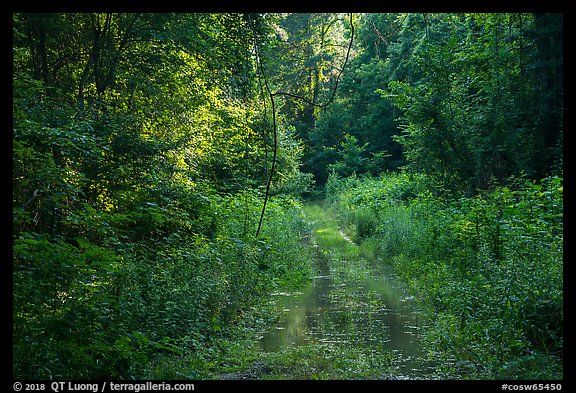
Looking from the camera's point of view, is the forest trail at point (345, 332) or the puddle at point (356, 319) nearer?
the forest trail at point (345, 332)

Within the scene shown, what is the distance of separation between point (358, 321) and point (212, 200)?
16.0 feet

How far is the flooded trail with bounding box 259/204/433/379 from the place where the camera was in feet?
20.0

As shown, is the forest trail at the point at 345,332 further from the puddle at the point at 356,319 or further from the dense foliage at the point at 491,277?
the dense foliage at the point at 491,277

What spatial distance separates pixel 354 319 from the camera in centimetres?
798

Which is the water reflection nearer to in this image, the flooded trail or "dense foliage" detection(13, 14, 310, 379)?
the flooded trail

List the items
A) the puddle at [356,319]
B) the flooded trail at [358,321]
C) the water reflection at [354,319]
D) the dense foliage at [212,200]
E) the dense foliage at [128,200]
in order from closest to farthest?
the dense foliage at [128,200] < the dense foliage at [212,200] < the flooded trail at [358,321] < the puddle at [356,319] < the water reflection at [354,319]

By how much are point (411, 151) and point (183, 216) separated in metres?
8.60

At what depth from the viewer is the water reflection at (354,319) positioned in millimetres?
6773

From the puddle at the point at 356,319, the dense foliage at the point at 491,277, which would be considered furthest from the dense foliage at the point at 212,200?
the puddle at the point at 356,319

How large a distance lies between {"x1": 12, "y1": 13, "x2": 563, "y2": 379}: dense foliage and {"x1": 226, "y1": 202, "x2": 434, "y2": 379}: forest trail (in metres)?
0.48

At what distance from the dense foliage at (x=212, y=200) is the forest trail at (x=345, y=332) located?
0.48m
